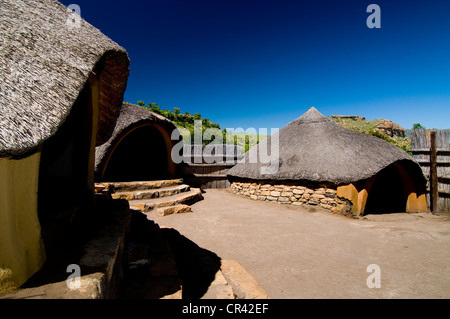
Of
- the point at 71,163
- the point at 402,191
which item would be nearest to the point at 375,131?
the point at 402,191

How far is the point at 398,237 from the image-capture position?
16.3 feet

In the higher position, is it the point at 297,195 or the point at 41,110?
the point at 41,110

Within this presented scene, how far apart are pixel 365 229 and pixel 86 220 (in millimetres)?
6154

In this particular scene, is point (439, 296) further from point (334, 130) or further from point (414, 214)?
point (334, 130)

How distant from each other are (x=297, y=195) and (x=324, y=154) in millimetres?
1846

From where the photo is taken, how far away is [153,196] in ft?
24.4

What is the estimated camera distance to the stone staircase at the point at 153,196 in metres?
6.60

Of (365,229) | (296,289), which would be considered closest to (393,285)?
(296,289)

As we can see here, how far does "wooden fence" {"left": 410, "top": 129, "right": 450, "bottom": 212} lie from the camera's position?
745cm

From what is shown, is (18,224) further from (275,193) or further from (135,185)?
(275,193)

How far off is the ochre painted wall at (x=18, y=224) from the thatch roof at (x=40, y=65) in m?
0.40

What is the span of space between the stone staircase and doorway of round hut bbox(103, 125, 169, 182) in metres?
1.99

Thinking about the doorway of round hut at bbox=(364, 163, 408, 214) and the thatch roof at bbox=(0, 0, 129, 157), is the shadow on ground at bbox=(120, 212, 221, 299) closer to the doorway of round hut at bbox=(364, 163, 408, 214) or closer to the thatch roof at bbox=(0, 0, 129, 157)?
the thatch roof at bbox=(0, 0, 129, 157)

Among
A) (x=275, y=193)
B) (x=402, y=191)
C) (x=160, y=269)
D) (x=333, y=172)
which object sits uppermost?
(x=333, y=172)
